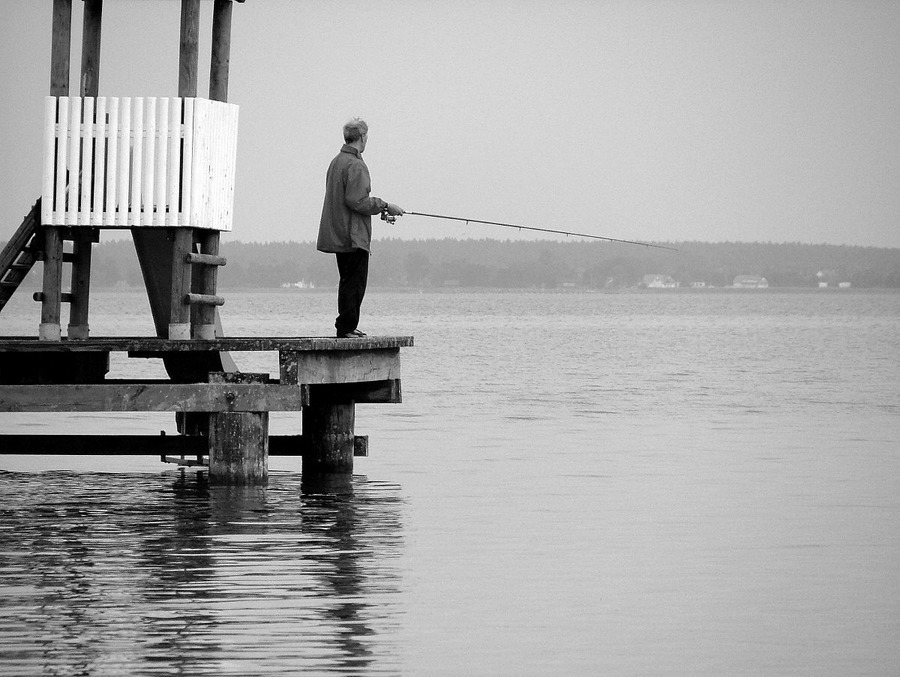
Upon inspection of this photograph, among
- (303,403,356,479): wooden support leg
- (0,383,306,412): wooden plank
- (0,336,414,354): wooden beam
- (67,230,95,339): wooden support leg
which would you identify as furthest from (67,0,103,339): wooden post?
(303,403,356,479): wooden support leg

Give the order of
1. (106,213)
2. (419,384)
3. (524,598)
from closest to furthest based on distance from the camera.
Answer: (524,598), (106,213), (419,384)

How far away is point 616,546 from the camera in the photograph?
9109 millimetres

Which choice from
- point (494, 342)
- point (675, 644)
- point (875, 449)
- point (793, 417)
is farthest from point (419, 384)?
point (494, 342)

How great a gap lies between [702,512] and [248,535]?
3.55 metres

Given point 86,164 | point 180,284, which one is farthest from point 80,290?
point 86,164

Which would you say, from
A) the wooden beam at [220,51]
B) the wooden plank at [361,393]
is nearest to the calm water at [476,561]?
the wooden plank at [361,393]

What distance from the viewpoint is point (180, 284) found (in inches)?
407

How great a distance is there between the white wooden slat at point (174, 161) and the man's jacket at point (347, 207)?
1.00m

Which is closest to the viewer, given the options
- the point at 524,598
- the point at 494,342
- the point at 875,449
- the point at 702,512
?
the point at 524,598

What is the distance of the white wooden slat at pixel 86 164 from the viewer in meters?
10.2

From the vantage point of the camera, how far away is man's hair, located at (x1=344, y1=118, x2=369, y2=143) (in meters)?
10.7

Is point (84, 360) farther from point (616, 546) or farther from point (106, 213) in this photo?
point (616, 546)

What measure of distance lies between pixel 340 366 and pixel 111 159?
81.1 inches

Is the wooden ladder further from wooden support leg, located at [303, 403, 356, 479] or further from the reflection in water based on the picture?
wooden support leg, located at [303, 403, 356, 479]
